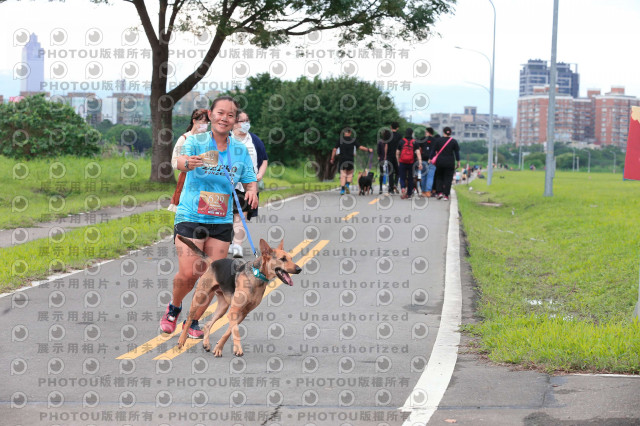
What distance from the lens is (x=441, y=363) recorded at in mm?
6867

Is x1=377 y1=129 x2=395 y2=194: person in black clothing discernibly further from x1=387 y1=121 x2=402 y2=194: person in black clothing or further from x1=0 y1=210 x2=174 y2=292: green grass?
x1=0 y1=210 x2=174 y2=292: green grass

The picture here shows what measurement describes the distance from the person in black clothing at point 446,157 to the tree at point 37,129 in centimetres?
1295

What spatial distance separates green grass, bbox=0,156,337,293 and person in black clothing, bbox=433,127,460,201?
4.64 meters

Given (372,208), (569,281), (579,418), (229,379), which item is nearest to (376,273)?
(569,281)

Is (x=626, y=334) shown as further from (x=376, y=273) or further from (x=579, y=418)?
(x=376, y=273)

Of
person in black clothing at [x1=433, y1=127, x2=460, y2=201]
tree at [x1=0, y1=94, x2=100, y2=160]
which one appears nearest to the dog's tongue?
person in black clothing at [x1=433, y1=127, x2=460, y2=201]

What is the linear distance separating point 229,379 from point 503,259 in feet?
29.2

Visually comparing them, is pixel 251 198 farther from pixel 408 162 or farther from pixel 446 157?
pixel 408 162

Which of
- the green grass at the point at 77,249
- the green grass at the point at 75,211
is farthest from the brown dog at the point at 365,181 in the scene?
the green grass at the point at 77,249

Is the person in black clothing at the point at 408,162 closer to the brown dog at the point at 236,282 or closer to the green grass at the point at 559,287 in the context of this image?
the green grass at the point at 559,287

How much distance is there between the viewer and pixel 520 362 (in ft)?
22.5

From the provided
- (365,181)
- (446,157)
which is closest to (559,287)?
(446,157)

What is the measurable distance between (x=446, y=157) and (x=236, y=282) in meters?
18.0

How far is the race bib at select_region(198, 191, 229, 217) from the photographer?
6.98 metres
